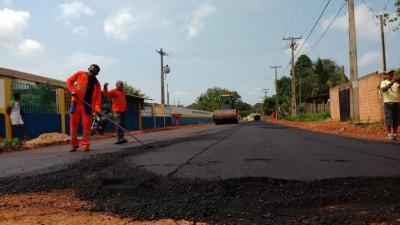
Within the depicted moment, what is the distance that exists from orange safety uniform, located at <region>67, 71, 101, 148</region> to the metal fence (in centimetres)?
679

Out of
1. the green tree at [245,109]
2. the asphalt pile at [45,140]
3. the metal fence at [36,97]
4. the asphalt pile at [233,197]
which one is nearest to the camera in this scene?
the asphalt pile at [233,197]

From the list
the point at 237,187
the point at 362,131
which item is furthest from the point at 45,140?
the point at 237,187

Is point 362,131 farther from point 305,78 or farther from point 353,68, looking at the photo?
point 305,78

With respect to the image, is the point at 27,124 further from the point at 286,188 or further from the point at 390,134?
the point at 286,188

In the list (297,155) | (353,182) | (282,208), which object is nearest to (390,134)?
(297,155)

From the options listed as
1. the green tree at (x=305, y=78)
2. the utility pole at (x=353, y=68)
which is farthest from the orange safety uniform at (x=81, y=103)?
the green tree at (x=305, y=78)

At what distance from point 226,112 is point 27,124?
82.8 feet

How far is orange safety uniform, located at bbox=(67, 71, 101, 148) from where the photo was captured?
9.38 metres

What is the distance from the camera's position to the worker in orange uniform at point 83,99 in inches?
369

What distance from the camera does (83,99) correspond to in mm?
9500

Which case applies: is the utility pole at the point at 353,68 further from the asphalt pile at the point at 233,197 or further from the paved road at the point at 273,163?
the asphalt pile at the point at 233,197

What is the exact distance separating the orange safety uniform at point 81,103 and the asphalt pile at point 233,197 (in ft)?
12.5

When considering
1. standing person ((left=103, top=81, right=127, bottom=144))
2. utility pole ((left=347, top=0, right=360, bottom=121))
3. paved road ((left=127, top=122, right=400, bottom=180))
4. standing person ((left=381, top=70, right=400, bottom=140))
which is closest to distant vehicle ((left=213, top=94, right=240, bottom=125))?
utility pole ((left=347, top=0, right=360, bottom=121))

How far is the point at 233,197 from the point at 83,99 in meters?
5.86
